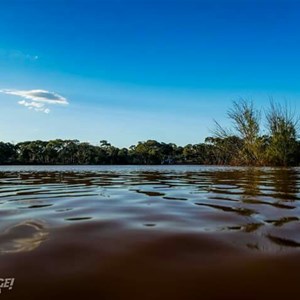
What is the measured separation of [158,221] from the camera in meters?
2.87

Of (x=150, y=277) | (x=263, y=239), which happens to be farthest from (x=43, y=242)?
(x=263, y=239)

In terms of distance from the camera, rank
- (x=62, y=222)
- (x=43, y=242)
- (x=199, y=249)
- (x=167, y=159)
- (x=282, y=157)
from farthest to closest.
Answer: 1. (x=167, y=159)
2. (x=282, y=157)
3. (x=62, y=222)
4. (x=43, y=242)
5. (x=199, y=249)

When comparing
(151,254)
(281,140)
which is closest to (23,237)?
(151,254)

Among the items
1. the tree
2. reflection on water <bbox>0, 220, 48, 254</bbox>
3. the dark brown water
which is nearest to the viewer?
the dark brown water

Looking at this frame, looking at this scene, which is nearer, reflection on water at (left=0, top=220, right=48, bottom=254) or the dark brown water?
the dark brown water

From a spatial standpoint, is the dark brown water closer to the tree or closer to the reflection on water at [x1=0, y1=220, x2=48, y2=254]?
the reflection on water at [x1=0, y1=220, x2=48, y2=254]

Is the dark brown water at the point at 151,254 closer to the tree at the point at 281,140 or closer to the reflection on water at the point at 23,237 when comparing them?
the reflection on water at the point at 23,237

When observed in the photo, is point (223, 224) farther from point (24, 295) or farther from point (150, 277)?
point (24, 295)

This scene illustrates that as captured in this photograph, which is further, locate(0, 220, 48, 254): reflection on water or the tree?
the tree

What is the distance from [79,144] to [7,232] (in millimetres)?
107200

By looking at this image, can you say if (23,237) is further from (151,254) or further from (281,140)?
(281,140)

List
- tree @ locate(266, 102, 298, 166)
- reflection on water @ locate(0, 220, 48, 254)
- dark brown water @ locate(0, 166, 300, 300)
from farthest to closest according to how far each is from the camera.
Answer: tree @ locate(266, 102, 298, 166) → reflection on water @ locate(0, 220, 48, 254) → dark brown water @ locate(0, 166, 300, 300)

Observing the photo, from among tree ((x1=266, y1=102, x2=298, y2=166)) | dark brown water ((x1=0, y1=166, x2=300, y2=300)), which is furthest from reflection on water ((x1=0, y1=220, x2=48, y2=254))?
tree ((x1=266, y1=102, x2=298, y2=166))

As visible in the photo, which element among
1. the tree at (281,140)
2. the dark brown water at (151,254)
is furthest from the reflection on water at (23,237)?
the tree at (281,140)
